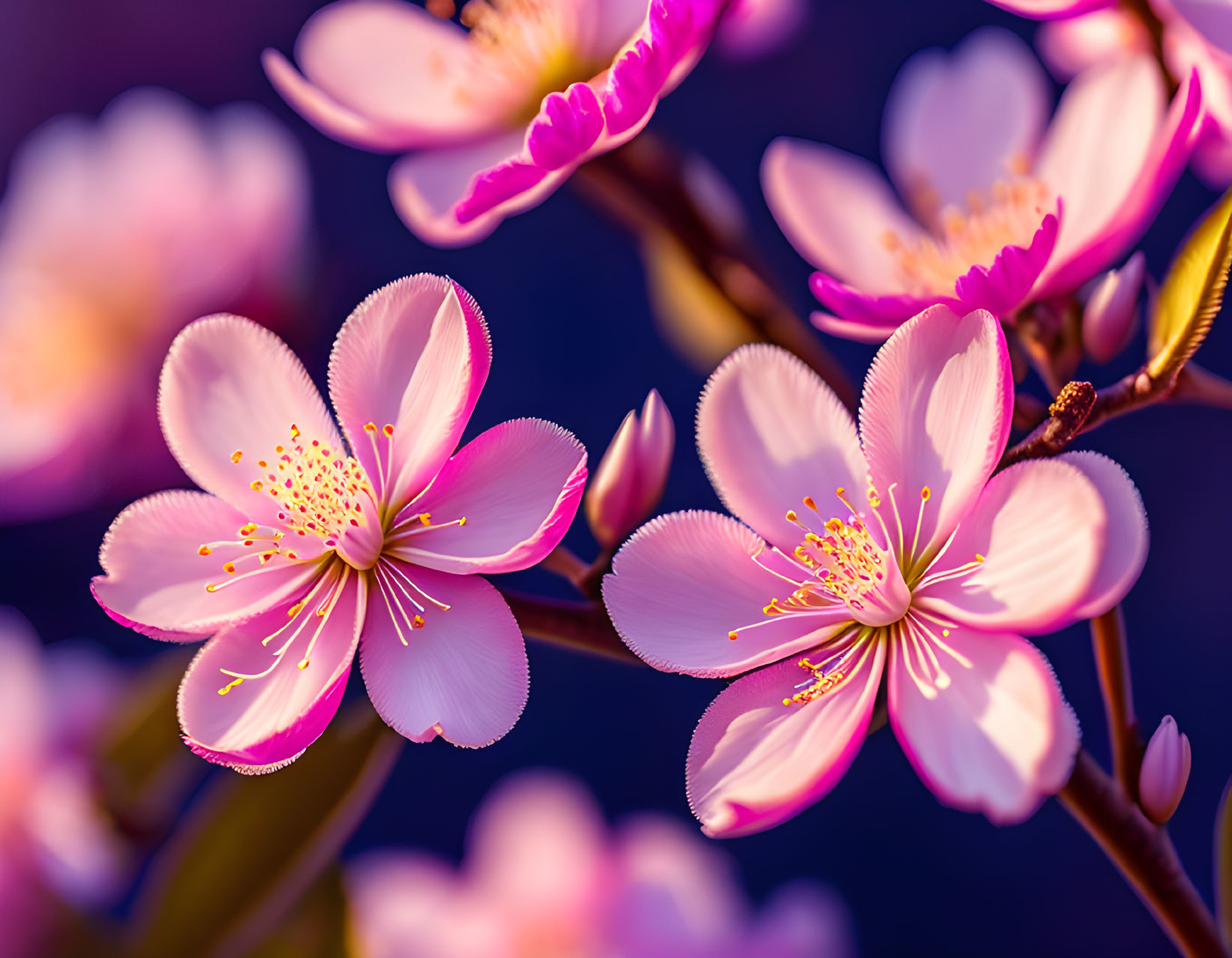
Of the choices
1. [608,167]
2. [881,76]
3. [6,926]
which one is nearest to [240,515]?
[608,167]

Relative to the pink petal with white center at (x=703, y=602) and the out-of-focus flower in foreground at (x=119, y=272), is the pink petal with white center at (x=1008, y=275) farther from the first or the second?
the out-of-focus flower in foreground at (x=119, y=272)

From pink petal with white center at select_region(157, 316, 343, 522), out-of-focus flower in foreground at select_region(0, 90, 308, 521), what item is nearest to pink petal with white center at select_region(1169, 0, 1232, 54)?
pink petal with white center at select_region(157, 316, 343, 522)

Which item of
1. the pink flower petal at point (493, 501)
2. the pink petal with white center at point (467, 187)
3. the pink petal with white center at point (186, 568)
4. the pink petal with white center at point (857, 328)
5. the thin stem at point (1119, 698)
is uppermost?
the pink petal with white center at point (467, 187)

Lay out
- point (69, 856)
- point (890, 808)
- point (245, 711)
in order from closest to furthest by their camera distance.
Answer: point (245, 711) < point (69, 856) < point (890, 808)

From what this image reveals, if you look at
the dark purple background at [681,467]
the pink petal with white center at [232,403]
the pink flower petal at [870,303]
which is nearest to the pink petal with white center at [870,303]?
the pink flower petal at [870,303]

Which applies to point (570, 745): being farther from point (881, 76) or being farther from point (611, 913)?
point (881, 76)

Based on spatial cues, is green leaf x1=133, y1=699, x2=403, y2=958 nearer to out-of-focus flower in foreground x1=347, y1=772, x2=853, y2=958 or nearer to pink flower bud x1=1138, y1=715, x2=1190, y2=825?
out-of-focus flower in foreground x1=347, y1=772, x2=853, y2=958

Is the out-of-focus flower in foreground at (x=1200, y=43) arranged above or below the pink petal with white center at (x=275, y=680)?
above
